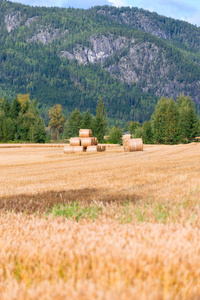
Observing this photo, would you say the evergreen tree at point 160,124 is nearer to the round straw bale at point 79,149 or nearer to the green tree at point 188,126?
the green tree at point 188,126

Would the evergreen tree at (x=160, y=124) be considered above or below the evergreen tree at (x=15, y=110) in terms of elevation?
below

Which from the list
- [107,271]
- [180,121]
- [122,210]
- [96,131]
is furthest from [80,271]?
[96,131]

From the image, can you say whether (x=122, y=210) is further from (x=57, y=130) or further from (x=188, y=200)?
(x=57, y=130)

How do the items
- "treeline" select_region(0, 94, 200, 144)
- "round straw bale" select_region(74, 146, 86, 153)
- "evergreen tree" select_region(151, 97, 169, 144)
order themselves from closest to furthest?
"round straw bale" select_region(74, 146, 86, 153)
"evergreen tree" select_region(151, 97, 169, 144)
"treeline" select_region(0, 94, 200, 144)

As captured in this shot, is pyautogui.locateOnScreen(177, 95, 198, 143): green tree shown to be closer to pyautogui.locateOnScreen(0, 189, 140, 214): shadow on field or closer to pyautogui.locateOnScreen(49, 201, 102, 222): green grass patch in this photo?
pyautogui.locateOnScreen(0, 189, 140, 214): shadow on field

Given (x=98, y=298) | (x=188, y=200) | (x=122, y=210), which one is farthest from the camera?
(x=188, y=200)

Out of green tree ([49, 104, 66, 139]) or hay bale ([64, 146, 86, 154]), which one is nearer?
hay bale ([64, 146, 86, 154])

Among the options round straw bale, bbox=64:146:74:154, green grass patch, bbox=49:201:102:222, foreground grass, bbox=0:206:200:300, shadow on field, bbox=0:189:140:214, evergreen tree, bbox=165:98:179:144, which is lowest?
round straw bale, bbox=64:146:74:154

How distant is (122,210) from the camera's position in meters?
3.88

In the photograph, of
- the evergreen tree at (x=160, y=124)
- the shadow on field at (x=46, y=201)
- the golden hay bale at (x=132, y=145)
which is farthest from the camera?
the evergreen tree at (x=160, y=124)

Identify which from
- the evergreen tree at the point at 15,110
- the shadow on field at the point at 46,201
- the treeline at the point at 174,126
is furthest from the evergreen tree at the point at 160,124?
the shadow on field at the point at 46,201

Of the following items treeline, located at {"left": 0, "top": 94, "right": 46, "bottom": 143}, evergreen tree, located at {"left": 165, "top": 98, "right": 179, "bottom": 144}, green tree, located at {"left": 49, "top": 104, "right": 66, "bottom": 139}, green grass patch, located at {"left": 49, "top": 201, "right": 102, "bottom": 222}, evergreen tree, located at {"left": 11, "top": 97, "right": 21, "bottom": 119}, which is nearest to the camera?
green grass patch, located at {"left": 49, "top": 201, "right": 102, "bottom": 222}

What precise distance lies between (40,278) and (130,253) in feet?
1.86

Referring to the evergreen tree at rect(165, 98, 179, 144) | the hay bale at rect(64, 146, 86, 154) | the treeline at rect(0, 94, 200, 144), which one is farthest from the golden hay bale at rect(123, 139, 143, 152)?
the evergreen tree at rect(165, 98, 179, 144)
